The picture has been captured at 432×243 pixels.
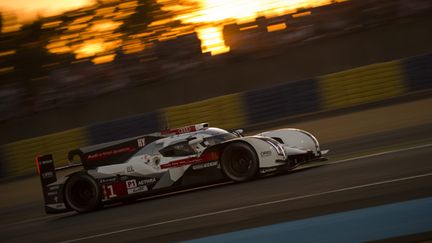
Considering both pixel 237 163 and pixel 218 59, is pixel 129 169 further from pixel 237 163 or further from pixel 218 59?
pixel 218 59

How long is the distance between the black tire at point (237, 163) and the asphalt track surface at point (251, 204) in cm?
16

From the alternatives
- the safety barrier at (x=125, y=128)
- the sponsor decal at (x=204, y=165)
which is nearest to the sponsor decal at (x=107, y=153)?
the sponsor decal at (x=204, y=165)

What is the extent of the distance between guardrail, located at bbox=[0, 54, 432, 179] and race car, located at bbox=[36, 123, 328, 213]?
7.04 meters

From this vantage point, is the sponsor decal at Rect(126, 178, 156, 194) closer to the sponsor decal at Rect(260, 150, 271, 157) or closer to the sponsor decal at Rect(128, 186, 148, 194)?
the sponsor decal at Rect(128, 186, 148, 194)

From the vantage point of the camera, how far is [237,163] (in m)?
9.41

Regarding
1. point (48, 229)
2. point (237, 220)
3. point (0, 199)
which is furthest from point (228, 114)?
point (237, 220)

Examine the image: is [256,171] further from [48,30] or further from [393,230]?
[48,30]

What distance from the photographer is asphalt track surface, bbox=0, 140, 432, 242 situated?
6746mm

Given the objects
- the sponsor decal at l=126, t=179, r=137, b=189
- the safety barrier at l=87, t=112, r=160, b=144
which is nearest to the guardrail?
the safety barrier at l=87, t=112, r=160, b=144

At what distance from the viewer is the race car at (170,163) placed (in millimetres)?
9289

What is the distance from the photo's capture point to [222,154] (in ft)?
30.8

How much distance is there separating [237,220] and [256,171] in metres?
2.33

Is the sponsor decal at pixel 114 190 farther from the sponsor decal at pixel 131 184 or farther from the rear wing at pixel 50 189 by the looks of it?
the rear wing at pixel 50 189

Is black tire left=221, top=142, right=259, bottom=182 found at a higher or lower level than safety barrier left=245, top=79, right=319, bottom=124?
lower
